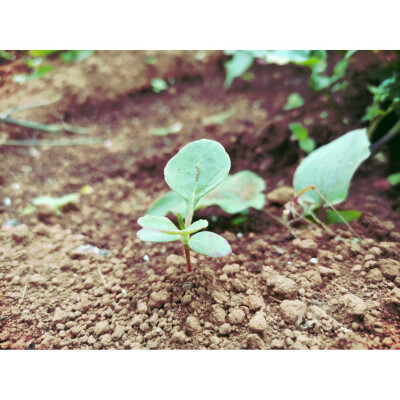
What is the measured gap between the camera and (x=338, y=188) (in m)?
0.96

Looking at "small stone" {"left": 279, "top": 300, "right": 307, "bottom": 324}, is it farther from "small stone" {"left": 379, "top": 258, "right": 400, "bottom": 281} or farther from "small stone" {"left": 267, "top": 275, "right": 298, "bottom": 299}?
"small stone" {"left": 379, "top": 258, "right": 400, "bottom": 281}

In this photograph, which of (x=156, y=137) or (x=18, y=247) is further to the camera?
(x=156, y=137)

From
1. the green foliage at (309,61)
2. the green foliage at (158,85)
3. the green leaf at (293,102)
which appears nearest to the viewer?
the green foliage at (309,61)

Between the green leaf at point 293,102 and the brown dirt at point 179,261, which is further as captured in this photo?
the green leaf at point 293,102

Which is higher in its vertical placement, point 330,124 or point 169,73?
point 169,73

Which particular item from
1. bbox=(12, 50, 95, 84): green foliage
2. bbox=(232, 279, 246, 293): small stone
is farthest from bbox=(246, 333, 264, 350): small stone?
bbox=(12, 50, 95, 84): green foliage

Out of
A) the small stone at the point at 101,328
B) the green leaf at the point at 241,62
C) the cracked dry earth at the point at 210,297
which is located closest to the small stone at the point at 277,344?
the cracked dry earth at the point at 210,297

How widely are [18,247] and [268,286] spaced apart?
2.27 ft

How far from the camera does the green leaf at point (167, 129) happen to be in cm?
164

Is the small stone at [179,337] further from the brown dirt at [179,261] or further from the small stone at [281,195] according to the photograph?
the small stone at [281,195]

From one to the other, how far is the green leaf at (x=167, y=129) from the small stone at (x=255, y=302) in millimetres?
1064
